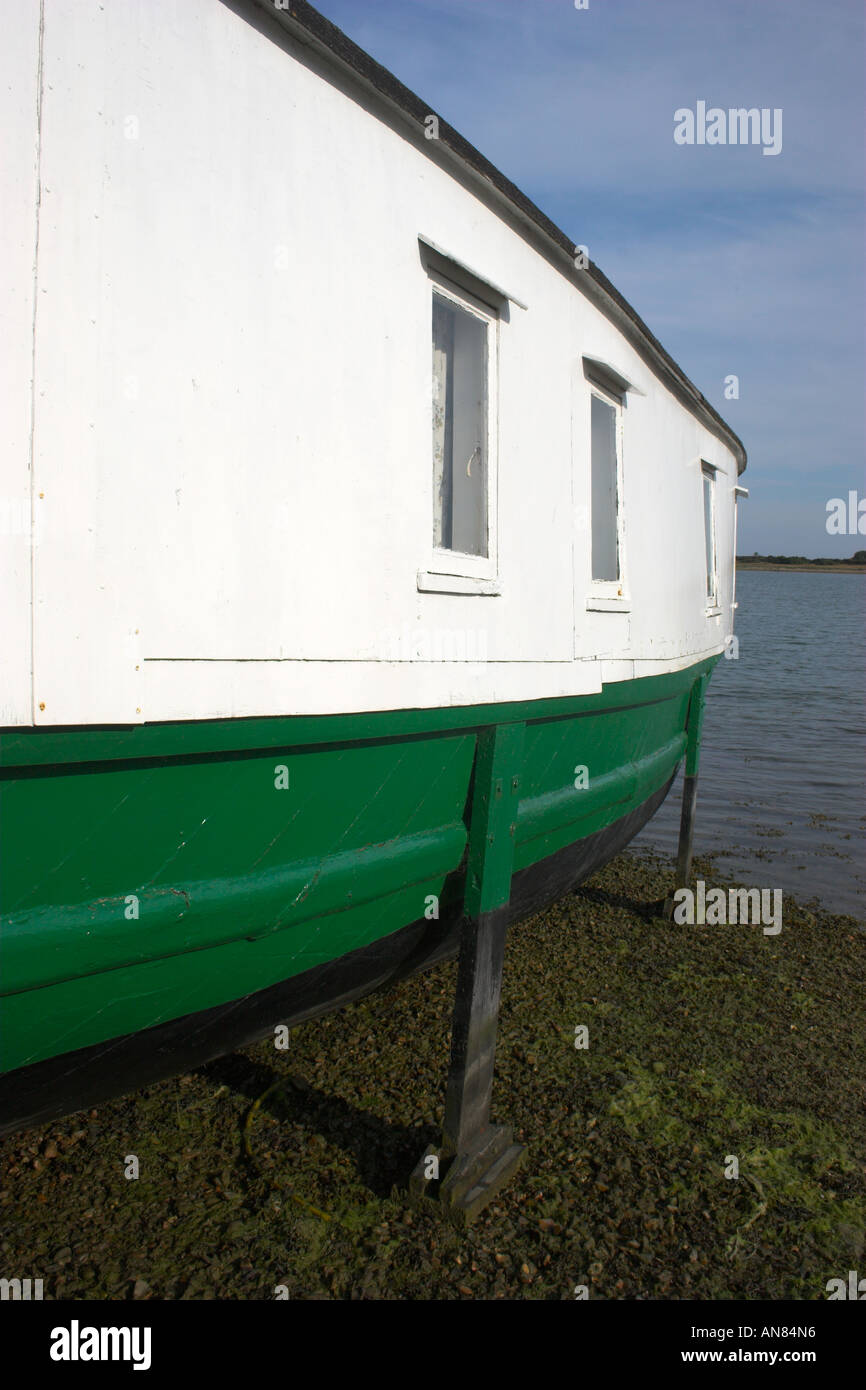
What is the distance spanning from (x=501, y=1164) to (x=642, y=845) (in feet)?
21.5

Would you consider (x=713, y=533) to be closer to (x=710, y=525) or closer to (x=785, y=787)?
(x=710, y=525)

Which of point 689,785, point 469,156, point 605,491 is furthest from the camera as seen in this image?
point 689,785

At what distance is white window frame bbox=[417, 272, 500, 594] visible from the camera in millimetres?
3811

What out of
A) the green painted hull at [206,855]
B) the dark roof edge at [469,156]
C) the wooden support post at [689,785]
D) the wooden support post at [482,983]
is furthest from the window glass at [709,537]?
the wooden support post at [482,983]

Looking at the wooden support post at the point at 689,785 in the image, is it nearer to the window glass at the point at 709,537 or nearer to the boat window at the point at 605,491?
the window glass at the point at 709,537

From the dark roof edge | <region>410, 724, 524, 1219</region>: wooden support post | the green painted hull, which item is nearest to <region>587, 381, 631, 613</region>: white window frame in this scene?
the dark roof edge

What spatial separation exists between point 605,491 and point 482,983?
348 cm

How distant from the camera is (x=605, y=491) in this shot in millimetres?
6207

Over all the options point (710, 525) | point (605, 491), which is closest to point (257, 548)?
point (605, 491)

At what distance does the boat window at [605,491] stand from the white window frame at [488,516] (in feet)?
Result: 5.82

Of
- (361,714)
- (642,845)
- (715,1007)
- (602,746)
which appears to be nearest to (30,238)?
(361,714)

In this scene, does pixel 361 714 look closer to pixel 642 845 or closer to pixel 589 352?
pixel 589 352

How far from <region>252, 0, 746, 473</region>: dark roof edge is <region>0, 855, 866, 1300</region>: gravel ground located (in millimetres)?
4169
